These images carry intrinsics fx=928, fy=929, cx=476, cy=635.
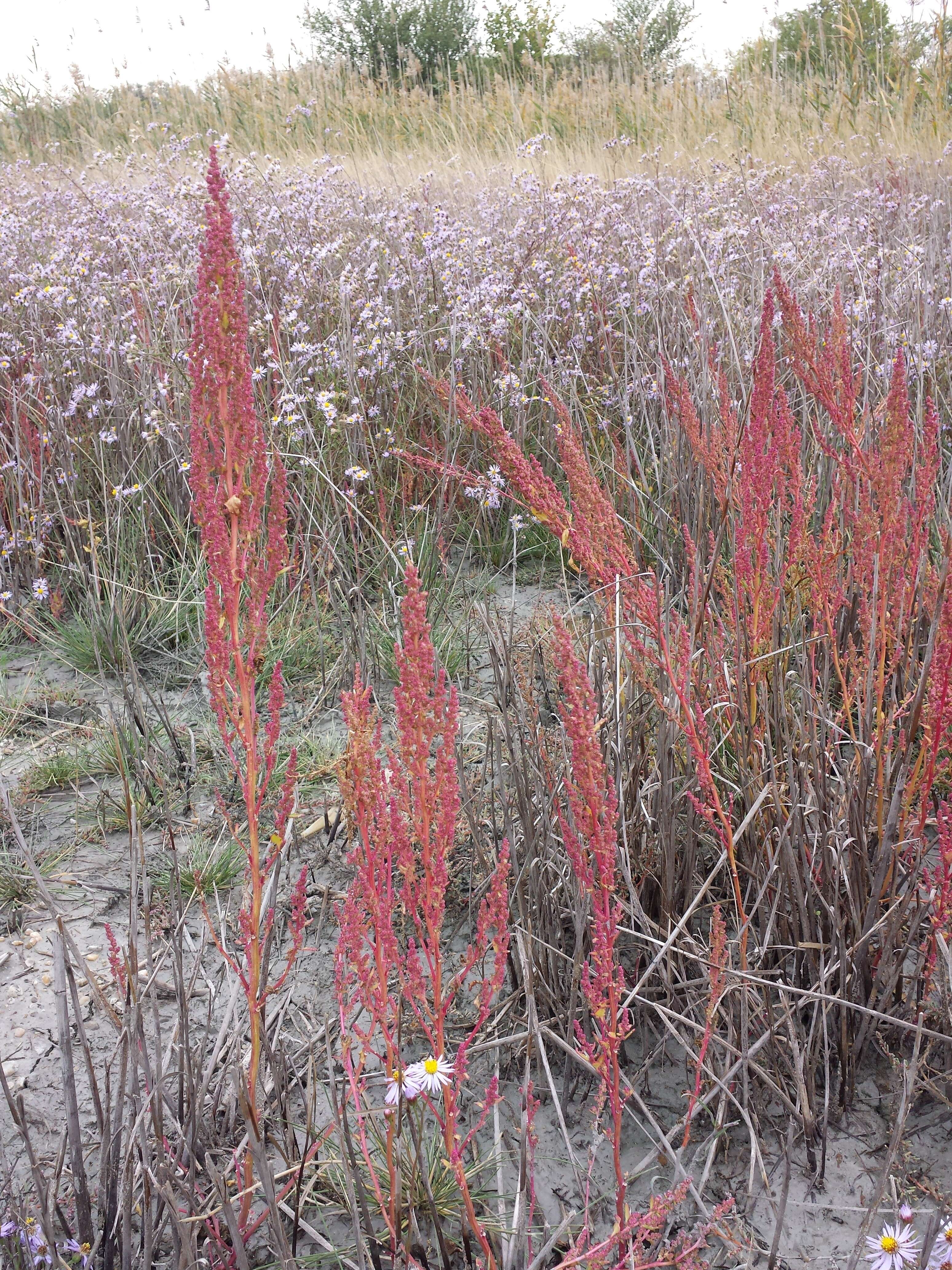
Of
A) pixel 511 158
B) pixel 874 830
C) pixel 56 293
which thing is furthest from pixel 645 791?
pixel 511 158

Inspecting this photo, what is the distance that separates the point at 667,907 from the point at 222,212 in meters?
1.38

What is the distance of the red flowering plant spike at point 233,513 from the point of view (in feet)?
3.52

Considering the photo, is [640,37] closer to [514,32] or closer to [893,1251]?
[514,32]

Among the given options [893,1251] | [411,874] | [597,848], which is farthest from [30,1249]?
[893,1251]

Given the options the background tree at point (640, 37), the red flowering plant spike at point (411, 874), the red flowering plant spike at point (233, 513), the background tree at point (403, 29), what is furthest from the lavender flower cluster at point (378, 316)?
the background tree at point (403, 29)

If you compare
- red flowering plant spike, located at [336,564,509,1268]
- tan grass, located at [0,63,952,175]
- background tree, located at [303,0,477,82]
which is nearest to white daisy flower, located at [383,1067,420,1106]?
red flowering plant spike, located at [336,564,509,1268]

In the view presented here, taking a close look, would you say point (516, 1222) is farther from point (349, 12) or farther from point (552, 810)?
point (349, 12)

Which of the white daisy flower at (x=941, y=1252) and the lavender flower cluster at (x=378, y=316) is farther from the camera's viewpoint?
the lavender flower cluster at (x=378, y=316)

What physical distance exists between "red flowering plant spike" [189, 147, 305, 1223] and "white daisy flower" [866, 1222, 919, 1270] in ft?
2.86

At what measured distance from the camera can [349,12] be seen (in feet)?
64.4

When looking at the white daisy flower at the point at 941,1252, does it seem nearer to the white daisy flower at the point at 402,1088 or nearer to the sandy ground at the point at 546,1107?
the sandy ground at the point at 546,1107

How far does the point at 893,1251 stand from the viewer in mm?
1271

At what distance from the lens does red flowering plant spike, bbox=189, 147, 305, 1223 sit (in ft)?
3.52

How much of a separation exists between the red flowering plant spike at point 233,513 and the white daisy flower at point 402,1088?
177 millimetres
